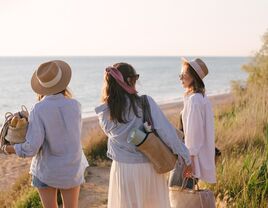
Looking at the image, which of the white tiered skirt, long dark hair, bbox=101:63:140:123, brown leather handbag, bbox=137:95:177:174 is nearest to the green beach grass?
the white tiered skirt

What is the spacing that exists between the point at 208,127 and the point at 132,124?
1.16m

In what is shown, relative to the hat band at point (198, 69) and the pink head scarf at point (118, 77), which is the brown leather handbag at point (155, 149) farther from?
the hat band at point (198, 69)

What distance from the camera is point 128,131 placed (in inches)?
167

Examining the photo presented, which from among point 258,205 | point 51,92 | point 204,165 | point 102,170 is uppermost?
point 51,92

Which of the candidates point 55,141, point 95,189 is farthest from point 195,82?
point 95,189

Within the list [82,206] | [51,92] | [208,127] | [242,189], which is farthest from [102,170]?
[51,92]

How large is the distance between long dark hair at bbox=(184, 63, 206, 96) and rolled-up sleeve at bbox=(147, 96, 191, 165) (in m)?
0.94

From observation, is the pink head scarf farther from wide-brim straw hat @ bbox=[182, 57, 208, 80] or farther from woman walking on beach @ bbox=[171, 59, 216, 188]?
wide-brim straw hat @ bbox=[182, 57, 208, 80]

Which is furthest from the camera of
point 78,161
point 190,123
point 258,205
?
point 258,205

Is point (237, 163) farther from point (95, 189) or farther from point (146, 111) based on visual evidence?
point (146, 111)

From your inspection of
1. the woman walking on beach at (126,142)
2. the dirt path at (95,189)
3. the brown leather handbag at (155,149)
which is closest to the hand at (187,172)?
the woman walking on beach at (126,142)

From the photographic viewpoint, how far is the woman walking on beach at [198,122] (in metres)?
5.08

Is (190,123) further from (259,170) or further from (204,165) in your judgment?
(259,170)

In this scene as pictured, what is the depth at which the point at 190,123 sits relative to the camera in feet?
16.7
